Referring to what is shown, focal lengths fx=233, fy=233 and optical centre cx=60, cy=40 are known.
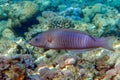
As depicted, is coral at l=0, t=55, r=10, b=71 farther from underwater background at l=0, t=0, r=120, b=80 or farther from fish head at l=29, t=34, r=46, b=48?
fish head at l=29, t=34, r=46, b=48

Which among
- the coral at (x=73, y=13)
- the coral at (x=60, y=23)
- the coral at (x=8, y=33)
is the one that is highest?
the coral at (x=60, y=23)

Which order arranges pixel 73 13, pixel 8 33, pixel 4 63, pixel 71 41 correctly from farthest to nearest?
pixel 73 13
pixel 8 33
pixel 4 63
pixel 71 41

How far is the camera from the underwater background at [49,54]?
3.72 metres

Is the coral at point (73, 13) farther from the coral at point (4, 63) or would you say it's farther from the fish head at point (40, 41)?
the fish head at point (40, 41)

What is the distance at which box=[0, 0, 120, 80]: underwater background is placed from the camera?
146 inches

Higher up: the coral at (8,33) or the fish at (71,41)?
the fish at (71,41)

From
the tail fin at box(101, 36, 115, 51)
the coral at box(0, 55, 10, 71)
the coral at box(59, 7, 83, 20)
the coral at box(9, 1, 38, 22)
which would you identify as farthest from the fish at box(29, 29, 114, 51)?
the coral at box(59, 7, 83, 20)

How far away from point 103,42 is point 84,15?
7.59 m

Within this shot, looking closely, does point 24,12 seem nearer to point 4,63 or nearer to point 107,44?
point 4,63

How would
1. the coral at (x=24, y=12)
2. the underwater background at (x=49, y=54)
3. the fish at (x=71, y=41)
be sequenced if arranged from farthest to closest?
the coral at (x=24, y=12) < the underwater background at (x=49, y=54) < the fish at (x=71, y=41)

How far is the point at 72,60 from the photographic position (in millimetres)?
4332

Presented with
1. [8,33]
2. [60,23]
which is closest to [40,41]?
[60,23]

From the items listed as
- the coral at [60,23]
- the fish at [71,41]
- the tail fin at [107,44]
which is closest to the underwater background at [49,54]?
the coral at [60,23]

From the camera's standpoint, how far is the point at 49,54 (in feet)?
17.9
